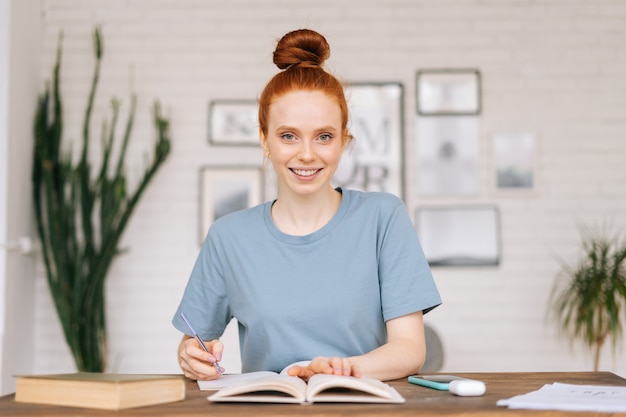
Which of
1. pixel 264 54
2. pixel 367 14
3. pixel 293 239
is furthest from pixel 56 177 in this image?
pixel 293 239

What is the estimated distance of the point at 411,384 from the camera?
161cm

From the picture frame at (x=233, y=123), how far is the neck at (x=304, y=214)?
A: 253 centimetres

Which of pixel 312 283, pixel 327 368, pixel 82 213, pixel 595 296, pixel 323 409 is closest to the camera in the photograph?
pixel 323 409

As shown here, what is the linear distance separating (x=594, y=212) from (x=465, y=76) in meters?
1.00

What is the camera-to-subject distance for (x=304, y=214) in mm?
1928

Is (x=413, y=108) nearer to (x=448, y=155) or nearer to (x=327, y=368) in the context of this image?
(x=448, y=155)

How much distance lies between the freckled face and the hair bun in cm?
11

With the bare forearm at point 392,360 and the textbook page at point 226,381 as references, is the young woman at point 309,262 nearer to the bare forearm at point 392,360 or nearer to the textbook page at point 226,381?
the bare forearm at point 392,360

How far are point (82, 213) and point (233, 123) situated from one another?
0.93m

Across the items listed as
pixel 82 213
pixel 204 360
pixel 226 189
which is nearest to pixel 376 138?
pixel 226 189

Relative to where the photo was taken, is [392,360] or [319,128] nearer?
[392,360]

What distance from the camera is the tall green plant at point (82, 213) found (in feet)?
13.5

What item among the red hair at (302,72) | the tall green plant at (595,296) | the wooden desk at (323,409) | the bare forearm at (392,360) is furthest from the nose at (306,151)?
the tall green plant at (595,296)

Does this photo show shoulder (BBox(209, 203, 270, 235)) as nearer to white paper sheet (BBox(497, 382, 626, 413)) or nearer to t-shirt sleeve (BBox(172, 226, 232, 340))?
t-shirt sleeve (BBox(172, 226, 232, 340))
